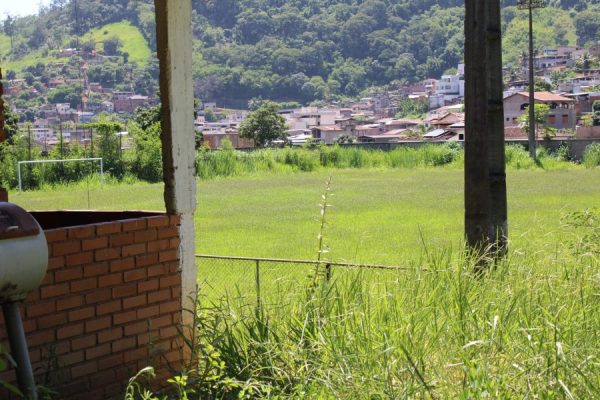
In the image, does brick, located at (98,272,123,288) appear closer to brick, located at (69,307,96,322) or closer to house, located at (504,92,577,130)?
brick, located at (69,307,96,322)

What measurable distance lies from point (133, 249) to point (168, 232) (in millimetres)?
328

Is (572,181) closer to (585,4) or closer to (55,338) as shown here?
(55,338)

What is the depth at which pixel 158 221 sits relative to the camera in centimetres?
601

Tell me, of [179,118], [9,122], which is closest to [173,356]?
[179,118]

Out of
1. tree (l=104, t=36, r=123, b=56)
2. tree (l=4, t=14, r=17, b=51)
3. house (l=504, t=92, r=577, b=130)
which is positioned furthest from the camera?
tree (l=4, t=14, r=17, b=51)

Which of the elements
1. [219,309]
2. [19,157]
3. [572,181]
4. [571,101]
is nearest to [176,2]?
[219,309]

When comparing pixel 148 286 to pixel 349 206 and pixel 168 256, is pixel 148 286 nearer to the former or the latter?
pixel 168 256

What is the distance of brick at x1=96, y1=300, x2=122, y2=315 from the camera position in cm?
559

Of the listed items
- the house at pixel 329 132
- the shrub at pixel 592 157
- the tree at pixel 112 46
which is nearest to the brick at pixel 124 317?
the shrub at pixel 592 157

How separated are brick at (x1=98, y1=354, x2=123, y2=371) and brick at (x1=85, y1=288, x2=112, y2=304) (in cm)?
34

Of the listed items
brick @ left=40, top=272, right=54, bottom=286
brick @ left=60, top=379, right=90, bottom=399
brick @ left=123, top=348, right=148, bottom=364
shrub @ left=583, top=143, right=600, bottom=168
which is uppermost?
brick @ left=40, top=272, right=54, bottom=286

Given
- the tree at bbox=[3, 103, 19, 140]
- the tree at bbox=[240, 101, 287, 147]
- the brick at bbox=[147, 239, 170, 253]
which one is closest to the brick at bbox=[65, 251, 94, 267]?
the brick at bbox=[147, 239, 170, 253]

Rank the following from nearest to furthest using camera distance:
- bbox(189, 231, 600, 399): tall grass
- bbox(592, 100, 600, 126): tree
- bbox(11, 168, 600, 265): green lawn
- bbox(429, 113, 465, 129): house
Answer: bbox(189, 231, 600, 399): tall grass
bbox(11, 168, 600, 265): green lawn
bbox(592, 100, 600, 126): tree
bbox(429, 113, 465, 129): house

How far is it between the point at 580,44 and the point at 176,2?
567 ft
